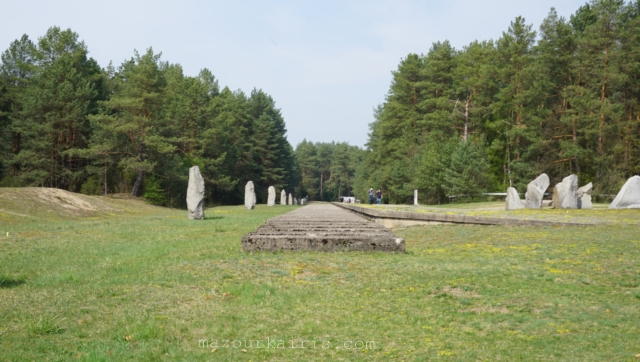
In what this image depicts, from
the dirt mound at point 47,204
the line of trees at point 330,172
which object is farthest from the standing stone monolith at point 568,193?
the line of trees at point 330,172

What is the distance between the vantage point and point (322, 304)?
6.36m

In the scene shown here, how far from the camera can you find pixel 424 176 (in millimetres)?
47531

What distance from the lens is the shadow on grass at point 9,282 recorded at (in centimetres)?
747

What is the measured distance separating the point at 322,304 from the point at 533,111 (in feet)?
141

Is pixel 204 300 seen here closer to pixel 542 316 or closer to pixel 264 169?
pixel 542 316

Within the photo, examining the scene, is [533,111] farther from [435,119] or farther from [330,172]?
[330,172]

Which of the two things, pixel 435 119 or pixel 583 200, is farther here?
pixel 435 119

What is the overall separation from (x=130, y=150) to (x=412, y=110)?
113ft

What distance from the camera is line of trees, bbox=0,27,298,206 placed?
138ft

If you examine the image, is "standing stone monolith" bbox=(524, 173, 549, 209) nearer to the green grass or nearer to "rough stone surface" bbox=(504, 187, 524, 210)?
"rough stone surface" bbox=(504, 187, 524, 210)

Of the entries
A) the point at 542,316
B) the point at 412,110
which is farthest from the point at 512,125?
the point at 542,316

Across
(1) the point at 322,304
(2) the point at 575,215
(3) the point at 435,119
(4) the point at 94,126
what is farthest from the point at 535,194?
(4) the point at 94,126

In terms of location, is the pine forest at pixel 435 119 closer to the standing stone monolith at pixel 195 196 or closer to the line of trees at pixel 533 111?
the line of trees at pixel 533 111

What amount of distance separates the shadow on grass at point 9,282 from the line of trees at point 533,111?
3761cm
